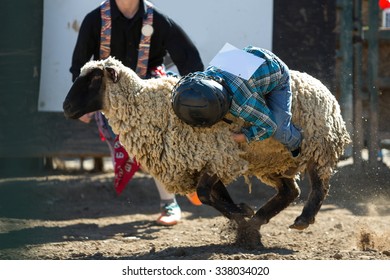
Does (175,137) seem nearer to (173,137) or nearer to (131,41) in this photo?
(173,137)

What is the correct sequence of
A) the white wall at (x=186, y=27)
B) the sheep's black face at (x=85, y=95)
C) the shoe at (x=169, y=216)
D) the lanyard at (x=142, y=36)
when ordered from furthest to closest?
the white wall at (x=186, y=27)
the shoe at (x=169, y=216)
the lanyard at (x=142, y=36)
the sheep's black face at (x=85, y=95)

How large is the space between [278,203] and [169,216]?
1.34 m

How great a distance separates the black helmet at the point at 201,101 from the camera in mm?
4543

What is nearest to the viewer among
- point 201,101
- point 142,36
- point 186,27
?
point 201,101

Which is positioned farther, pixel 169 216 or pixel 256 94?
pixel 169 216

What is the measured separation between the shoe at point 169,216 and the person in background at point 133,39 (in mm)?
631

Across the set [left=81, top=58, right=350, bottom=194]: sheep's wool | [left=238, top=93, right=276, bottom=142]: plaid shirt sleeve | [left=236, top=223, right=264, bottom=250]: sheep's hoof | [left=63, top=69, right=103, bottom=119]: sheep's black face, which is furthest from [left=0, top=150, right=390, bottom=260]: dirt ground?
[left=238, top=93, right=276, bottom=142]: plaid shirt sleeve

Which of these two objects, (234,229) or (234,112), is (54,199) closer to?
(234,229)

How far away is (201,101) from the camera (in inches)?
178

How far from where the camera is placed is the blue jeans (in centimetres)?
483

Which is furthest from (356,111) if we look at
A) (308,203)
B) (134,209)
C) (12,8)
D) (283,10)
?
(12,8)

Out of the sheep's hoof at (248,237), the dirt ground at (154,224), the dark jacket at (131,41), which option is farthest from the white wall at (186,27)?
the sheep's hoof at (248,237)

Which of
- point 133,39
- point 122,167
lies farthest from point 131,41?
point 122,167

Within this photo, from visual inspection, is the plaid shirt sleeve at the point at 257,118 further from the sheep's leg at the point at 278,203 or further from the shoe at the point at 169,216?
the shoe at the point at 169,216
